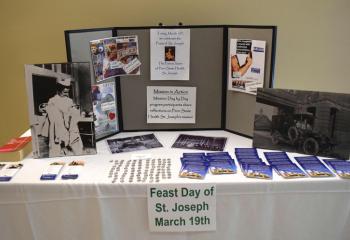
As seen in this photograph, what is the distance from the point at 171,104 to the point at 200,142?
0.22 meters

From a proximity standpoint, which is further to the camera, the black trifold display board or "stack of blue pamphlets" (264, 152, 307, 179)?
the black trifold display board

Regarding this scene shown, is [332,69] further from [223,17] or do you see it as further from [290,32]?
[223,17]

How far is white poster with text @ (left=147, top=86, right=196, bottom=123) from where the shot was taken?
152cm

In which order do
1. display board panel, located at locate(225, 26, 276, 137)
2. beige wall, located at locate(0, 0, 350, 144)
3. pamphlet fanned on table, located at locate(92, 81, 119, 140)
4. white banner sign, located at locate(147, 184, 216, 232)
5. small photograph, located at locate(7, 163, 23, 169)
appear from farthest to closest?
beige wall, located at locate(0, 0, 350, 144) < pamphlet fanned on table, located at locate(92, 81, 119, 140) < display board panel, located at locate(225, 26, 276, 137) < small photograph, located at locate(7, 163, 23, 169) < white banner sign, located at locate(147, 184, 216, 232)

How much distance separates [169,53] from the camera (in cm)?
148

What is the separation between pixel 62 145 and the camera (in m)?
1.32

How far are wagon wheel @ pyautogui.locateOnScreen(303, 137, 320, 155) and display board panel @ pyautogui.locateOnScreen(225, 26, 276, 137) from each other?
0.75ft

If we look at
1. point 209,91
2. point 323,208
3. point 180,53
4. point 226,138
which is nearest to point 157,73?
point 180,53

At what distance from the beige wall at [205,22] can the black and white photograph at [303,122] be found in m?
0.51

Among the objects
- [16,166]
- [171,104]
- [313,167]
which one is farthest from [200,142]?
[16,166]

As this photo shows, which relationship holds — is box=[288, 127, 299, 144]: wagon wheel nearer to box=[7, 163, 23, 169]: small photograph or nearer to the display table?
the display table

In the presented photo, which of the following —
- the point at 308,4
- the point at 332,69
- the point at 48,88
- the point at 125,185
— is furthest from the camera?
the point at 332,69

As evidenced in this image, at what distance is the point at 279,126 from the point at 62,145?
2.64 feet

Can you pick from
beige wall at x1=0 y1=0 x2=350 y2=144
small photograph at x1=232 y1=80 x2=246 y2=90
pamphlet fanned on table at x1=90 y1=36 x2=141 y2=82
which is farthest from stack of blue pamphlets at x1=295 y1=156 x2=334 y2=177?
pamphlet fanned on table at x1=90 y1=36 x2=141 y2=82
